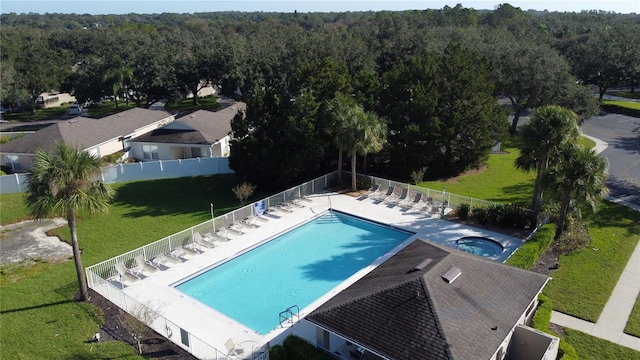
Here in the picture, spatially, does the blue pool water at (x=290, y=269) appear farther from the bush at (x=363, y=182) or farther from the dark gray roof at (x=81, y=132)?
the dark gray roof at (x=81, y=132)

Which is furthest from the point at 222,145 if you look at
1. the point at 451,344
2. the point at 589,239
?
the point at 451,344

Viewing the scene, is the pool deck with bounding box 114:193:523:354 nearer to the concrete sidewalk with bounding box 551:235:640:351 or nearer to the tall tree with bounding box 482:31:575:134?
the concrete sidewalk with bounding box 551:235:640:351

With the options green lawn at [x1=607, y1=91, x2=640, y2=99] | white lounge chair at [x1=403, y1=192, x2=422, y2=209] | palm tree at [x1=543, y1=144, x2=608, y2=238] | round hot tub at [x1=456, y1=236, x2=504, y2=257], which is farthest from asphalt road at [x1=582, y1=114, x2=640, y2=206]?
green lawn at [x1=607, y1=91, x2=640, y2=99]

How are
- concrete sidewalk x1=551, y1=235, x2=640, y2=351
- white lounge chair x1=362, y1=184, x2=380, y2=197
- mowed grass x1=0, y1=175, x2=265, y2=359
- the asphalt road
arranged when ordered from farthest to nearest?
the asphalt road → white lounge chair x1=362, y1=184, x2=380, y2=197 → concrete sidewalk x1=551, y1=235, x2=640, y2=351 → mowed grass x1=0, y1=175, x2=265, y2=359

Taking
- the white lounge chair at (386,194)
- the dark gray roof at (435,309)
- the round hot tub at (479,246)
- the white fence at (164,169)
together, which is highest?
the dark gray roof at (435,309)

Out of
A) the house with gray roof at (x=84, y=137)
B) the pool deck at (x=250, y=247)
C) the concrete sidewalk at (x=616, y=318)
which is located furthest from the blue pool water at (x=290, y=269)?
the house with gray roof at (x=84, y=137)

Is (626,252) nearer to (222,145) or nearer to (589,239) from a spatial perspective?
(589,239)

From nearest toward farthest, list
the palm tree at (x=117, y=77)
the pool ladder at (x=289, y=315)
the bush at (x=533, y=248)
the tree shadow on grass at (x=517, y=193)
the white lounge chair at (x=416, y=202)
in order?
1. the pool ladder at (x=289, y=315)
2. the bush at (x=533, y=248)
3. the white lounge chair at (x=416, y=202)
4. the tree shadow on grass at (x=517, y=193)
5. the palm tree at (x=117, y=77)
